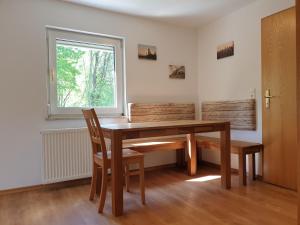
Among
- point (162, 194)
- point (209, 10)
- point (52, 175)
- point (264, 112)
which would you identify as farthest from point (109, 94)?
point (264, 112)

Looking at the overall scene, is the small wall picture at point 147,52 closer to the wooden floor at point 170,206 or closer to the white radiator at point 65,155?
the white radiator at point 65,155

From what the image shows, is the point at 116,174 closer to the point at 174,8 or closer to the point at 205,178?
the point at 205,178

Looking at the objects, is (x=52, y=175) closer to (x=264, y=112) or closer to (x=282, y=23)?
(x=264, y=112)

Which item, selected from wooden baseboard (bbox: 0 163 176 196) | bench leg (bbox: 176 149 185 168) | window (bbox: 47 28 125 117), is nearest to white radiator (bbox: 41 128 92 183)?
wooden baseboard (bbox: 0 163 176 196)

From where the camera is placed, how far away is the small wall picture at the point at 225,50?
3.39 meters

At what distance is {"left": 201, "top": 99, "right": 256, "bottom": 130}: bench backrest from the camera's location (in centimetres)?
308

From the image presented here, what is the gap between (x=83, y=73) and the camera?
319 centimetres

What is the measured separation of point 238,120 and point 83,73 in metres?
2.18

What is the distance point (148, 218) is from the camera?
2.01m

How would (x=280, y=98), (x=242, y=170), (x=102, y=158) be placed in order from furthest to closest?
1. (x=242, y=170)
2. (x=280, y=98)
3. (x=102, y=158)

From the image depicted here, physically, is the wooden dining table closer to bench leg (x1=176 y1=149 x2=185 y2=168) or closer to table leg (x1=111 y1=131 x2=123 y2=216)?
table leg (x1=111 y1=131 x2=123 y2=216)

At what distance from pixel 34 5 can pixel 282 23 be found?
283 centimetres

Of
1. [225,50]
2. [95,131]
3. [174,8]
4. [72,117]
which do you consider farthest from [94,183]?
[225,50]

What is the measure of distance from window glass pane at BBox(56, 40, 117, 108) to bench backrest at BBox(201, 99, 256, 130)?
4.84 feet
